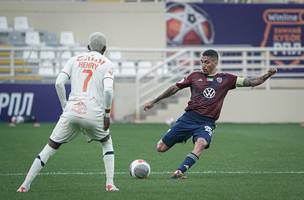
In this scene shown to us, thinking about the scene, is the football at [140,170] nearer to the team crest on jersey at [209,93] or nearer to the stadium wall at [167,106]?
the team crest on jersey at [209,93]

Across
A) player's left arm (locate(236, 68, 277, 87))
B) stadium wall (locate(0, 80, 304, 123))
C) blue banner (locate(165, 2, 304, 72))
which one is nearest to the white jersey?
player's left arm (locate(236, 68, 277, 87))

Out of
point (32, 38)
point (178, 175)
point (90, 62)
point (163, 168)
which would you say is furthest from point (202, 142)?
point (32, 38)

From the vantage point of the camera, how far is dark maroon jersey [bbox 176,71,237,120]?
13.4 metres

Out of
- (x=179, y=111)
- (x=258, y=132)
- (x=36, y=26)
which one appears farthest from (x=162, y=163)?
(x=36, y=26)

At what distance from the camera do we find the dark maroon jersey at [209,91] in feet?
44.1

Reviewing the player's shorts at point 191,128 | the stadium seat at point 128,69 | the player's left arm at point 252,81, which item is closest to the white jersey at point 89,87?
the player's shorts at point 191,128

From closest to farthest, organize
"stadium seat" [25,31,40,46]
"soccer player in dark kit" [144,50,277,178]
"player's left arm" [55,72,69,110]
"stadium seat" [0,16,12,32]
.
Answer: "player's left arm" [55,72,69,110]
"soccer player in dark kit" [144,50,277,178]
"stadium seat" [25,31,40,46]
"stadium seat" [0,16,12,32]

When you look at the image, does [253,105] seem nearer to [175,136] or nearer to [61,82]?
[175,136]

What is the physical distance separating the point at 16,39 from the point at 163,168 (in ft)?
63.0

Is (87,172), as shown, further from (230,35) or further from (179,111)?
(230,35)

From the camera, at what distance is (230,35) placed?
36.9 m

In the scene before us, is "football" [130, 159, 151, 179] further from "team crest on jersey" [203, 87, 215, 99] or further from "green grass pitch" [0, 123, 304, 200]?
"team crest on jersey" [203, 87, 215, 99]

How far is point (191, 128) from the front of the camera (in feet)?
44.1

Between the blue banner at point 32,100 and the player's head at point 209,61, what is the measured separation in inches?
612
